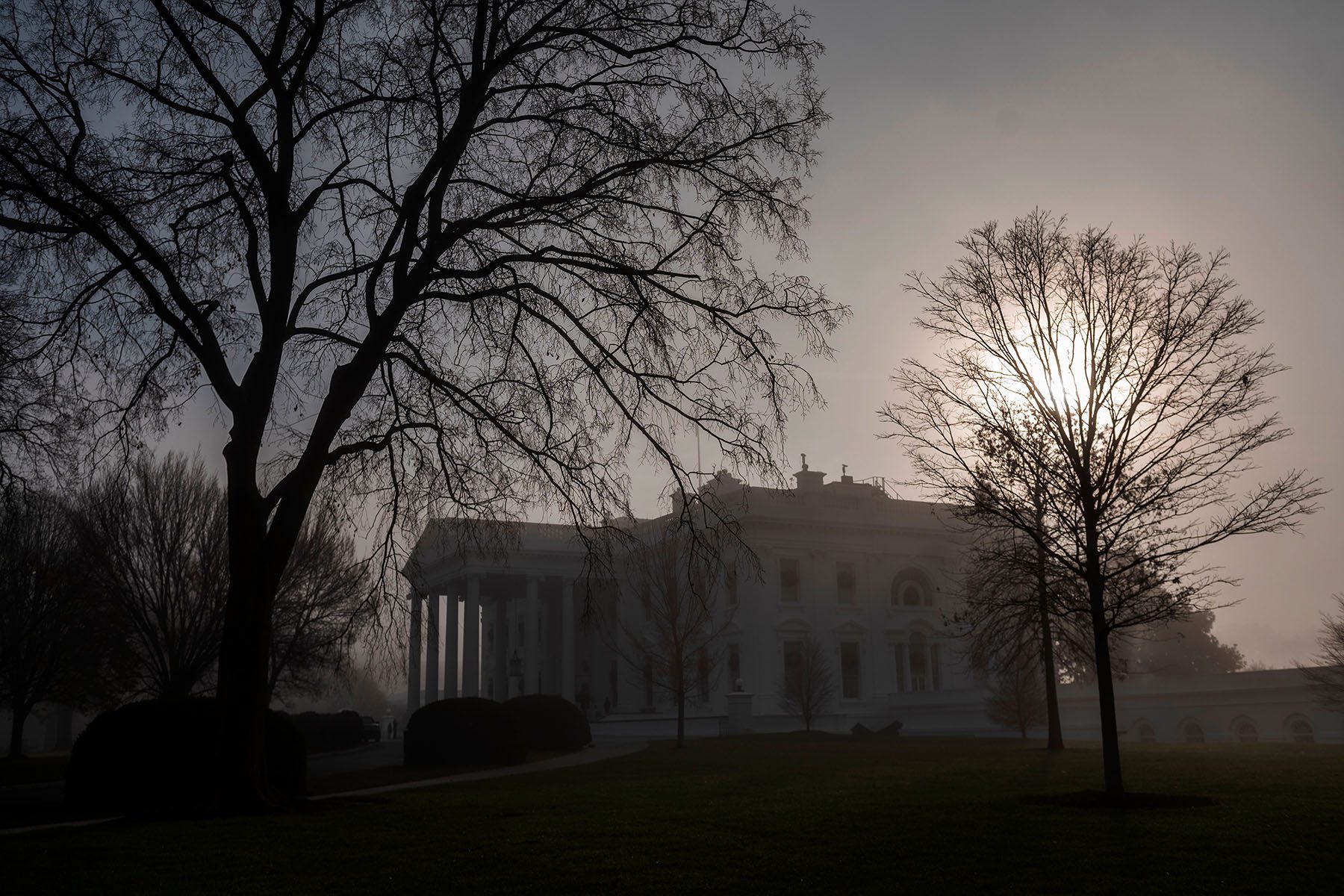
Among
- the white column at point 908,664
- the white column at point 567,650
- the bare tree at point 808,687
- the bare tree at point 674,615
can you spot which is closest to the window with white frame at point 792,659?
the bare tree at point 808,687

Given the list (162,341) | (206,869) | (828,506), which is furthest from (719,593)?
(206,869)

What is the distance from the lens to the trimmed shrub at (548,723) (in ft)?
108

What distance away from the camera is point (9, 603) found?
102ft

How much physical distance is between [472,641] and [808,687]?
26.6 meters

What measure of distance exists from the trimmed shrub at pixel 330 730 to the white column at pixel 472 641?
1297 centimetres

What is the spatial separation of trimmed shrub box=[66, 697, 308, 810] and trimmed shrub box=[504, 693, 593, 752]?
1591 centimetres

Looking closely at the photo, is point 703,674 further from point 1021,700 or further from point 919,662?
point 1021,700

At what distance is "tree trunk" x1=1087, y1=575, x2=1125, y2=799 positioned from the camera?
13.3 metres

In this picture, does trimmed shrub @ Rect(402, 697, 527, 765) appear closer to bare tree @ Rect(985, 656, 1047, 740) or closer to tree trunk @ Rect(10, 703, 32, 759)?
bare tree @ Rect(985, 656, 1047, 740)

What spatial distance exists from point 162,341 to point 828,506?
149ft

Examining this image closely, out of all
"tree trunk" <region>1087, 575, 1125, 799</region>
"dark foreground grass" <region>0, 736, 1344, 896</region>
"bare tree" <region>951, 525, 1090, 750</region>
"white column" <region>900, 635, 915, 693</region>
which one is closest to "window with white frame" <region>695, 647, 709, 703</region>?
"white column" <region>900, 635, 915, 693</region>

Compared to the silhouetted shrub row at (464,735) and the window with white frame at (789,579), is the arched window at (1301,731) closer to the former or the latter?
the window with white frame at (789,579)

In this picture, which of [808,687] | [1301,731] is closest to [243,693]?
[808,687]

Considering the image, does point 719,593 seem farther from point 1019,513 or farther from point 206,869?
point 206,869
